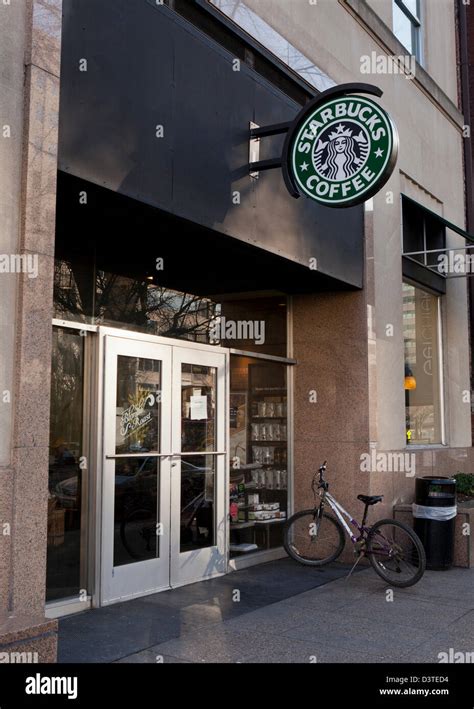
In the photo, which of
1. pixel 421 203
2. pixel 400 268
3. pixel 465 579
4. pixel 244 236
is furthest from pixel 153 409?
pixel 421 203

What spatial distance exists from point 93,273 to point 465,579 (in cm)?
558

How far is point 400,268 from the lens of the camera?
11.1m

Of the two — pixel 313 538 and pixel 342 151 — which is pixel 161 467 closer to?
pixel 313 538

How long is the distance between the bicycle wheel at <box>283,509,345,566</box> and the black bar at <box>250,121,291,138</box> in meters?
4.36

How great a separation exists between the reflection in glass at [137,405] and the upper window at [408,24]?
25.6 ft

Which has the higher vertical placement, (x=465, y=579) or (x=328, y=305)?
(x=328, y=305)

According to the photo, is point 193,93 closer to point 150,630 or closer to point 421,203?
point 150,630

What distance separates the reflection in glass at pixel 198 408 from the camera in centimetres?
837

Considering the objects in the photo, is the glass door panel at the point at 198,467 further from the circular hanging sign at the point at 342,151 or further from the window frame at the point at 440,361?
the window frame at the point at 440,361

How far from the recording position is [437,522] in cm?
930

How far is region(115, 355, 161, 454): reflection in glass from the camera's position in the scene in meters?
7.44

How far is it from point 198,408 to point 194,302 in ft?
4.23

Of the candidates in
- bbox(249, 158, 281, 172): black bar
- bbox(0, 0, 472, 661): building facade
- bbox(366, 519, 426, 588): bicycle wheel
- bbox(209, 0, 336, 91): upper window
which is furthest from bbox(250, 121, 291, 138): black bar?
bbox(366, 519, 426, 588): bicycle wheel

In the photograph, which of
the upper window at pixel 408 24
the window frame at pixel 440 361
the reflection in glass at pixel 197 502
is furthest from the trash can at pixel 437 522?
the upper window at pixel 408 24
